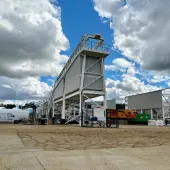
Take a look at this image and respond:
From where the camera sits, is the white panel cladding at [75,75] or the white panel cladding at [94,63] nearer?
the white panel cladding at [94,63]

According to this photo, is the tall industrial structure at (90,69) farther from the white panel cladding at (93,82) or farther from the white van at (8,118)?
the white van at (8,118)

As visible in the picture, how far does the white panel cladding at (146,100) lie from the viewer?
5769 cm

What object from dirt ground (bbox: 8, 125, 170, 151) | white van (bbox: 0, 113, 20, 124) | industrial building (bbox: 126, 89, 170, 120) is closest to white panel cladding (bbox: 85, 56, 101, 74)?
dirt ground (bbox: 8, 125, 170, 151)

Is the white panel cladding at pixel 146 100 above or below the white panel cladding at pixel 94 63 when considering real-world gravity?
below

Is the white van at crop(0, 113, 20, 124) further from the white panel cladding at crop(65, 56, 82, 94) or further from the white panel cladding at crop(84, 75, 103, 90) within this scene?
the white panel cladding at crop(84, 75, 103, 90)

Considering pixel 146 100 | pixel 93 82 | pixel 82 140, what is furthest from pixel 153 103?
pixel 82 140

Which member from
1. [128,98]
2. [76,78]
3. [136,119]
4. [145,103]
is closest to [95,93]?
[76,78]

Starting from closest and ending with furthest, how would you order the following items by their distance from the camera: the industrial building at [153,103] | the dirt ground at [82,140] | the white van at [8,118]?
the dirt ground at [82,140]
the white van at [8,118]
the industrial building at [153,103]

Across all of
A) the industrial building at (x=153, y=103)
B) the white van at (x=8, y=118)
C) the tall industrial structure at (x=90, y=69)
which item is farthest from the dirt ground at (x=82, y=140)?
the industrial building at (x=153, y=103)

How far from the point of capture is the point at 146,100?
63.5m

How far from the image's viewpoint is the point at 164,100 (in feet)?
185

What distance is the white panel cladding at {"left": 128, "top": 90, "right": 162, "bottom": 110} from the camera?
57.7m

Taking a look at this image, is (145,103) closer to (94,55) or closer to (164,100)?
(164,100)

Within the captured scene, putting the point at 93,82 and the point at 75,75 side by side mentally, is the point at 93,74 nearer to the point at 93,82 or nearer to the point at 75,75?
the point at 93,82
